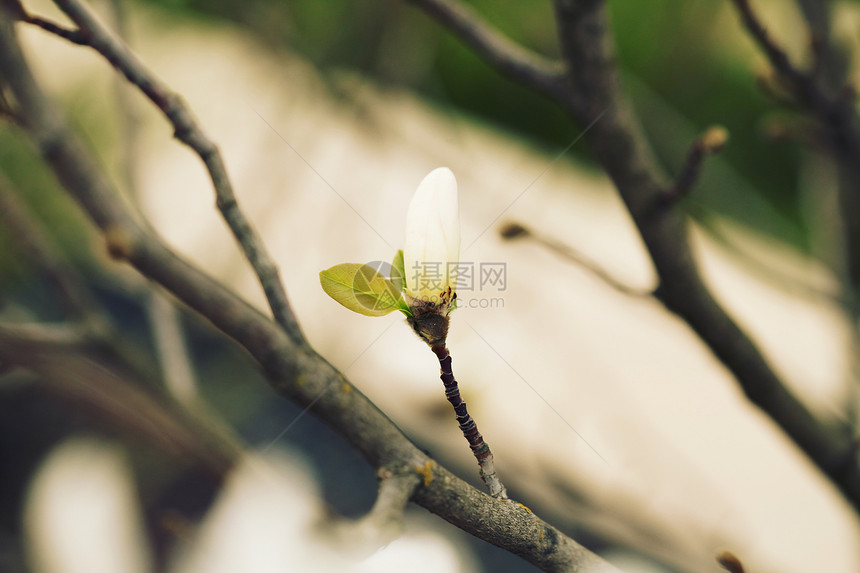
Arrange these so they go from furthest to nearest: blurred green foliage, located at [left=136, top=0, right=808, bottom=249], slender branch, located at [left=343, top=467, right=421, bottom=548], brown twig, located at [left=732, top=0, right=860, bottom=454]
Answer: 1. blurred green foliage, located at [left=136, top=0, right=808, bottom=249]
2. brown twig, located at [left=732, top=0, right=860, bottom=454]
3. slender branch, located at [left=343, top=467, right=421, bottom=548]

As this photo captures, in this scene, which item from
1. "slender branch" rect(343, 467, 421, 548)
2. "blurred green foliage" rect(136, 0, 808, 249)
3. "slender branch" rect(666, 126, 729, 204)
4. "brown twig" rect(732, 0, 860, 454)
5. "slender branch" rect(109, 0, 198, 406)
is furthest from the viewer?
"blurred green foliage" rect(136, 0, 808, 249)

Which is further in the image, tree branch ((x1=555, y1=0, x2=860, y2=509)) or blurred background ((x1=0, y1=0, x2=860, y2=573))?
blurred background ((x1=0, y1=0, x2=860, y2=573))

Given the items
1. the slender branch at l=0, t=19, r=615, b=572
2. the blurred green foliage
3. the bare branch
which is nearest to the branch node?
the slender branch at l=0, t=19, r=615, b=572

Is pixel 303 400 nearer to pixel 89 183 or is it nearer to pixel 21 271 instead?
pixel 89 183

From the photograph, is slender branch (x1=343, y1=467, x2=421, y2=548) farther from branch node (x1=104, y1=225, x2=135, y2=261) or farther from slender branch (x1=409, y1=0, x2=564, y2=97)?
slender branch (x1=409, y1=0, x2=564, y2=97)

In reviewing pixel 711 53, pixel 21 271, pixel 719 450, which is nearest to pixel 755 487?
pixel 719 450

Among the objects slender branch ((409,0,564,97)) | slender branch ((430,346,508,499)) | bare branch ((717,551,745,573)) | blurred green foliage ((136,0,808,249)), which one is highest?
blurred green foliage ((136,0,808,249))

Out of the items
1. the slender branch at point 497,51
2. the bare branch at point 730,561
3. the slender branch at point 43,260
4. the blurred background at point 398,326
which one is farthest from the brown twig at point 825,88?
the slender branch at point 43,260
